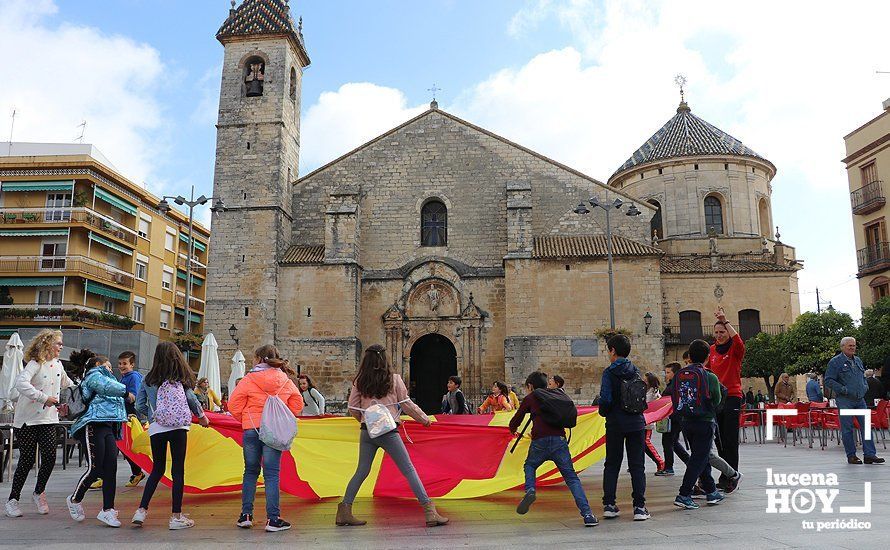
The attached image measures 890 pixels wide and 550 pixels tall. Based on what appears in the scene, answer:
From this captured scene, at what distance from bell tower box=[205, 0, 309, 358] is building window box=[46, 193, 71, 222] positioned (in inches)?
526

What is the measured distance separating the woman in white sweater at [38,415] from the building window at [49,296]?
1230 inches

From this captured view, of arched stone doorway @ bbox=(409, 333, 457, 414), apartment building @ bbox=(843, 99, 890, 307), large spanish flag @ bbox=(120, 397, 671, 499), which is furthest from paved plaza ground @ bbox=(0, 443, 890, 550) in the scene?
apartment building @ bbox=(843, 99, 890, 307)

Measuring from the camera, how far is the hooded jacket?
6.24 meters

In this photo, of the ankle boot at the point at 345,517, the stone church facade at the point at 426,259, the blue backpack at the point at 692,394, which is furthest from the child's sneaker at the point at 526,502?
the stone church facade at the point at 426,259

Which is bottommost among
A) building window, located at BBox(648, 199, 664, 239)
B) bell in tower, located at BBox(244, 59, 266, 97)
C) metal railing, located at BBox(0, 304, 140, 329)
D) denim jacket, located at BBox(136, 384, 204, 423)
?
denim jacket, located at BBox(136, 384, 204, 423)

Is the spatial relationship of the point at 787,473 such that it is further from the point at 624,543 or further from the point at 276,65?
the point at 276,65

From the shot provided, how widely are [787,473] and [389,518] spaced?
5535 millimetres

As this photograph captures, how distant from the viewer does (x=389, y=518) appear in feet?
21.1

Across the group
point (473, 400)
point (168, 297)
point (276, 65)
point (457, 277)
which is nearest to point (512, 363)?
point (473, 400)

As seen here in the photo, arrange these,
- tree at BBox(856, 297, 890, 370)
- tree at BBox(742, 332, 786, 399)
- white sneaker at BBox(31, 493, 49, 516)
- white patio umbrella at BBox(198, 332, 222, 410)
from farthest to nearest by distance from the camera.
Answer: tree at BBox(742, 332, 786, 399)
tree at BBox(856, 297, 890, 370)
white patio umbrella at BBox(198, 332, 222, 410)
white sneaker at BBox(31, 493, 49, 516)

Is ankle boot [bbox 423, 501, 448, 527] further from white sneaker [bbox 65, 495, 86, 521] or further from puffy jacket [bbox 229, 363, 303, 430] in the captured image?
white sneaker [bbox 65, 495, 86, 521]

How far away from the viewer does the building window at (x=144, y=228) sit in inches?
1569

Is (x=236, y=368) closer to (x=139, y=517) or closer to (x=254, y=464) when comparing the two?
(x=139, y=517)

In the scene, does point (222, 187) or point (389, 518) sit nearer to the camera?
point (389, 518)
